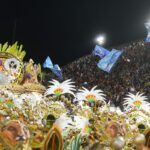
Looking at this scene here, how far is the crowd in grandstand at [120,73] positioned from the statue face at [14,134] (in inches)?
555

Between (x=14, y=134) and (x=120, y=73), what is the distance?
16.7 meters

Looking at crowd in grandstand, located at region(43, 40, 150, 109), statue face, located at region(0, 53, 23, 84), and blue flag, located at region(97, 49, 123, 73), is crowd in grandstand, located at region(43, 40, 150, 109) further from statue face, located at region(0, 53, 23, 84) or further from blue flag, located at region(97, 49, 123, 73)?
statue face, located at region(0, 53, 23, 84)

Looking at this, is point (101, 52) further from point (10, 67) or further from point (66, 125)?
point (66, 125)

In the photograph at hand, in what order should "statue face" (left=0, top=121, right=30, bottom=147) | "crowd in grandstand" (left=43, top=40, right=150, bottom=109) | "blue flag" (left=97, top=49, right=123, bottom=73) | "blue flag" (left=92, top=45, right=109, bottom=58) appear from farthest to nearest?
1. "blue flag" (left=92, top=45, right=109, bottom=58)
2. "crowd in grandstand" (left=43, top=40, right=150, bottom=109)
3. "blue flag" (left=97, top=49, right=123, bottom=73)
4. "statue face" (left=0, top=121, right=30, bottom=147)

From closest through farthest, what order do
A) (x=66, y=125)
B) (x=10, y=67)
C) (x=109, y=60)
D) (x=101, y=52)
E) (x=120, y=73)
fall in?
(x=66, y=125) → (x=10, y=67) → (x=109, y=60) → (x=101, y=52) → (x=120, y=73)

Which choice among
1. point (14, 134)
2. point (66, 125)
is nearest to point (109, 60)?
point (66, 125)

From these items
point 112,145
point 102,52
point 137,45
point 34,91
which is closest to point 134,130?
point 112,145

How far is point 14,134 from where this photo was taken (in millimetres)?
3303

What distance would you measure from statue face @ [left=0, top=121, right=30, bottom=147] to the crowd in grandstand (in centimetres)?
1409

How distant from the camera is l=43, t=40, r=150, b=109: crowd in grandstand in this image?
727 inches

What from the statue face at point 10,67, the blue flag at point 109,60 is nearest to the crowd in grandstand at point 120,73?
the blue flag at point 109,60

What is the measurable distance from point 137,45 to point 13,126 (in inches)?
700

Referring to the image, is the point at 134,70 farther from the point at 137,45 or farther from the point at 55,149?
the point at 55,149

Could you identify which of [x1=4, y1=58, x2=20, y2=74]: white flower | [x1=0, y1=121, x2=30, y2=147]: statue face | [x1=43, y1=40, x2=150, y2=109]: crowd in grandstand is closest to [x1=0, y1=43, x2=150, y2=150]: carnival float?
[x1=0, y1=121, x2=30, y2=147]: statue face
